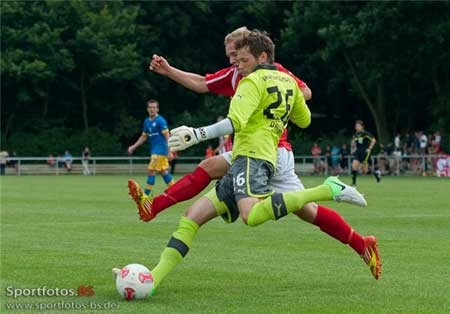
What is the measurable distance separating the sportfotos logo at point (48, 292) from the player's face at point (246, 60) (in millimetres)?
2179

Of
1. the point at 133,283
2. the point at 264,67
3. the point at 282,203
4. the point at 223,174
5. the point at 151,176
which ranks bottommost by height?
the point at 133,283

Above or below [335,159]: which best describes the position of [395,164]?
below

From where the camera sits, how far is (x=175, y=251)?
891 centimetres

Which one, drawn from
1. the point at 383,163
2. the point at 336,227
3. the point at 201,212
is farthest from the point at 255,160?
the point at 383,163

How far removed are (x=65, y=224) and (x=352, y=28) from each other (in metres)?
35.6

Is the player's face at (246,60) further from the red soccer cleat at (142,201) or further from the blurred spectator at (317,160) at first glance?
the blurred spectator at (317,160)

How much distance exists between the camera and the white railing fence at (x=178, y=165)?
48.9m

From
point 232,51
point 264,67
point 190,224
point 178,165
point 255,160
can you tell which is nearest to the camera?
point 255,160

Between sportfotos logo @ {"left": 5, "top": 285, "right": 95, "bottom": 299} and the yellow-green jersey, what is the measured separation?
1600 mm

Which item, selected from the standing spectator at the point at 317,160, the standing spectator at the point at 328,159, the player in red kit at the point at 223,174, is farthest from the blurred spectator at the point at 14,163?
the player in red kit at the point at 223,174

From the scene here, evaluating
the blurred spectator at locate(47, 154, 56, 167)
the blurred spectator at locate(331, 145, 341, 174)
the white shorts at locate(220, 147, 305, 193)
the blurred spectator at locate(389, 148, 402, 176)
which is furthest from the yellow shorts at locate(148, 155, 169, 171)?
the blurred spectator at locate(47, 154, 56, 167)

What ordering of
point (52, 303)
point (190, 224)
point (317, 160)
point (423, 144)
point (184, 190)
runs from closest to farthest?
point (52, 303)
point (190, 224)
point (184, 190)
point (423, 144)
point (317, 160)

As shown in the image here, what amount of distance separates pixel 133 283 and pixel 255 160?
136 centimetres

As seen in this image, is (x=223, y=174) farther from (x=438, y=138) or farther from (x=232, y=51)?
(x=438, y=138)
